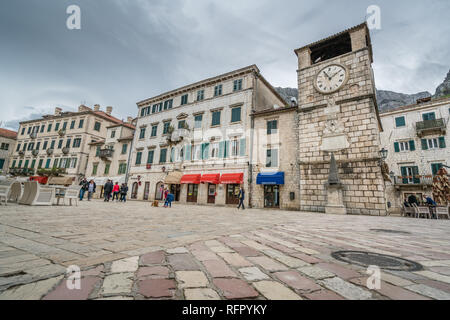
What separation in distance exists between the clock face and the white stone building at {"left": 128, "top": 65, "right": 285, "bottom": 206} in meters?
5.67

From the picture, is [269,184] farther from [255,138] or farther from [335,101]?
[335,101]

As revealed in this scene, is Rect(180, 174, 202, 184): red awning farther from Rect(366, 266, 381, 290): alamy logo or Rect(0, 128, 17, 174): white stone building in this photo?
Rect(0, 128, 17, 174): white stone building

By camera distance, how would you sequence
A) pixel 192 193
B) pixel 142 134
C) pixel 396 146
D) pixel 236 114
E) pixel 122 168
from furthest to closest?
pixel 122 168 → pixel 142 134 → pixel 396 146 → pixel 192 193 → pixel 236 114

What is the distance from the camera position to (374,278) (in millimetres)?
1885

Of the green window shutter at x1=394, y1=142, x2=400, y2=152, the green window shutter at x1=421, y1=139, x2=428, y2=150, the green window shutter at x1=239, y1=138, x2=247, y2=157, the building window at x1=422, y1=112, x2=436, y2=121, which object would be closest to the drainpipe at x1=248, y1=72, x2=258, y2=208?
the green window shutter at x1=239, y1=138, x2=247, y2=157

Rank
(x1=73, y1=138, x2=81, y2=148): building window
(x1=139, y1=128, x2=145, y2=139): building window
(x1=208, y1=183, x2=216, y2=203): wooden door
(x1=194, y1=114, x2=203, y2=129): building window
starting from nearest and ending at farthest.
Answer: (x1=208, y1=183, x2=216, y2=203): wooden door → (x1=194, y1=114, x2=203, y2=129): building window → (x1=139, y1=128, x2=145, y2=139): building window → (x1=73, y1=138, x2=81, y2=148): building window

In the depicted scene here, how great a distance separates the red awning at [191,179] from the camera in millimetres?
18984

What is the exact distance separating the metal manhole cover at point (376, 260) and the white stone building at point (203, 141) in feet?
46.1

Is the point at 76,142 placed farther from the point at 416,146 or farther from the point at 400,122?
the point at 416,146

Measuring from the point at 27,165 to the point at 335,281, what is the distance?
154ft

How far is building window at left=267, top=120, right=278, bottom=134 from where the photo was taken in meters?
17.1

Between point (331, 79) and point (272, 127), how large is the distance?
5484 mm

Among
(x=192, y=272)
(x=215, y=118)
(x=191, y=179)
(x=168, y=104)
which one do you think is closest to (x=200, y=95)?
(x=215, y=118)

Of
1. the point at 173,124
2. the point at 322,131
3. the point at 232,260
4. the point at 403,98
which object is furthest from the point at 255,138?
the point at 403,98
